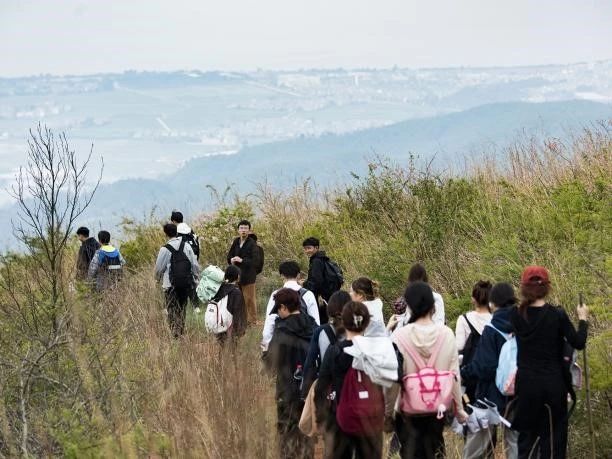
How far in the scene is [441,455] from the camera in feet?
27.6

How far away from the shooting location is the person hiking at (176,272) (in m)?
15.1

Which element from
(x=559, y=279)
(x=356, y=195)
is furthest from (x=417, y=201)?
(x=559, y=279)

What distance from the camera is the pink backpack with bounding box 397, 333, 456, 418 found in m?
7.60

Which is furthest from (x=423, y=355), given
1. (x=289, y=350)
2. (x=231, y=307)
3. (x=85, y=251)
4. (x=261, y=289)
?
(x=261, y=289)

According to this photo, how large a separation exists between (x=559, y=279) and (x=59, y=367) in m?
5.33

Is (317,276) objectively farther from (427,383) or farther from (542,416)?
(542,416)

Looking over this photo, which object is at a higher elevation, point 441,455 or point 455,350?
point 455,350

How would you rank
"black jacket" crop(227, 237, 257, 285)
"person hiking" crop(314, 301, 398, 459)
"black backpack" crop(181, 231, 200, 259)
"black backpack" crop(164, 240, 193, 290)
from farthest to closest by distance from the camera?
"black jacket" crop(227, 237, 257, 285) → "black backpack" crop(181, 231, 200, 259) → "black backpack" crop(164, 240, 193, 290) → "person hiking" crop(314, 301, 398, 459)

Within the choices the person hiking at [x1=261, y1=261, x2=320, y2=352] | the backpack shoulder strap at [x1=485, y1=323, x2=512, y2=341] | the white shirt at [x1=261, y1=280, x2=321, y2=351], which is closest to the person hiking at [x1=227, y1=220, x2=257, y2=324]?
the person hiking at [x1=261, y1=261, x2=320, y2=352]

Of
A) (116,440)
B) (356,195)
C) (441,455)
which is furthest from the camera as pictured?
(356,195)

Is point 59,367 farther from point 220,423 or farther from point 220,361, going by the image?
point 220,423

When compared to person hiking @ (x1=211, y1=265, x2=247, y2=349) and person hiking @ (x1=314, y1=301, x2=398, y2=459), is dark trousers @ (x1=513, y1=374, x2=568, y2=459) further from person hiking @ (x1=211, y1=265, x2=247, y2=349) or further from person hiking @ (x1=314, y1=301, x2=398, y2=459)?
person hiking @ (x1=211, y1=265, x2=247, y2=349)

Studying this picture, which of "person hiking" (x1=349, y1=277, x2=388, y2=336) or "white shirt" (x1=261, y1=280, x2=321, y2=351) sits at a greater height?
"person hiking" (x1=349, y1=277, x2=388, y2=336)

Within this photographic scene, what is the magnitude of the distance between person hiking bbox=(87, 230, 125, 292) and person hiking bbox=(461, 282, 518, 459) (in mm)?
8535
